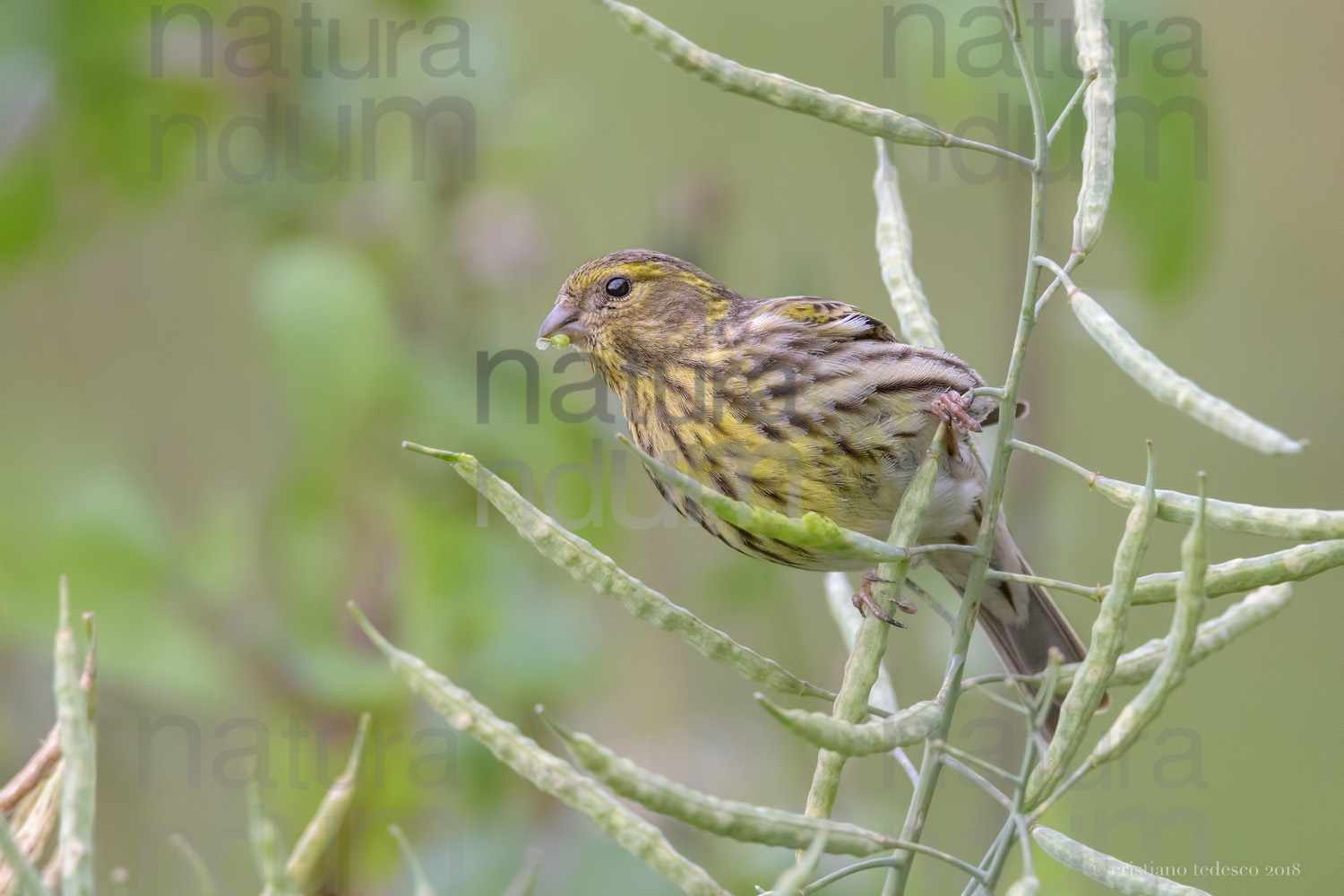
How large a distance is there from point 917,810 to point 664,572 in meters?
2.78

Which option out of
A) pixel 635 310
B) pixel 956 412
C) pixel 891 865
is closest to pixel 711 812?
pixel 891 865

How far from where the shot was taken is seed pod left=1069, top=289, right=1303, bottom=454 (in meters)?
1.10

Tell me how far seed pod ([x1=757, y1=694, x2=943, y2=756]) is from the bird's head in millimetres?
1708

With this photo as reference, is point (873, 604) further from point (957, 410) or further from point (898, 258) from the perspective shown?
point (957, 410)

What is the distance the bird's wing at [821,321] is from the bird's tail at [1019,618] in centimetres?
55

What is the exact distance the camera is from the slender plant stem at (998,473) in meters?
1.51

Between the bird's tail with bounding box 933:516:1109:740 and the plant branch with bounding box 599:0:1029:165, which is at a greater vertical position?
the plant branch with bounding box 599:0:1029:165

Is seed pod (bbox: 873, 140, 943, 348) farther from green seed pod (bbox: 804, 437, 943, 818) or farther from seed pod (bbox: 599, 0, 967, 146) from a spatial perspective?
seed pod (bbox: 599, 0, 967, 146)

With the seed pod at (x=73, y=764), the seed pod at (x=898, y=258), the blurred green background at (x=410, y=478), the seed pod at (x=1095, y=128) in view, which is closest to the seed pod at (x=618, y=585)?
the seed pod at (x=73, y=764)

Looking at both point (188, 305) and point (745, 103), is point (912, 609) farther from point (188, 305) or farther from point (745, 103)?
point (745, 103)

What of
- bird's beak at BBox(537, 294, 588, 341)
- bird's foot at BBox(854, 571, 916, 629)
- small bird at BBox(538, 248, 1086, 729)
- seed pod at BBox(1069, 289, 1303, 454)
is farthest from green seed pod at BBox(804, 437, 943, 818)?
bird's beak at BBox(537, 294, 588, 341)

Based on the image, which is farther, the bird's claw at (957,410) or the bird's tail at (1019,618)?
the bird's tail at (1019,618)

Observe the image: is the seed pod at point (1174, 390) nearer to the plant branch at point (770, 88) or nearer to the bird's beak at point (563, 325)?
the plant branch at point (770, 88)

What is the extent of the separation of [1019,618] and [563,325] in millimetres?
1348
